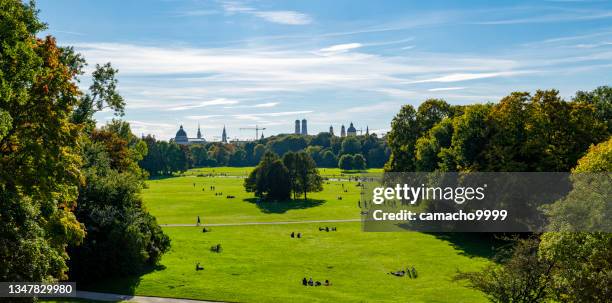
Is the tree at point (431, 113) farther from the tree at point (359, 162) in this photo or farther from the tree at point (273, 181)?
the tree at point (359, 162)

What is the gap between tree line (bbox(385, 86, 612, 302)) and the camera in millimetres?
24344

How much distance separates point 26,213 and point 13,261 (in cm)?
206

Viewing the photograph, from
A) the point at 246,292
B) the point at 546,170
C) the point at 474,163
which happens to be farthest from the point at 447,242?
the point at 246,292

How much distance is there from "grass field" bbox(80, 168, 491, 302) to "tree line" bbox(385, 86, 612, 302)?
4.77 m

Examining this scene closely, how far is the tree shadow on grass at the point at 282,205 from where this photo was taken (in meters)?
79.8

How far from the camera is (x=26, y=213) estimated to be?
2239 cm

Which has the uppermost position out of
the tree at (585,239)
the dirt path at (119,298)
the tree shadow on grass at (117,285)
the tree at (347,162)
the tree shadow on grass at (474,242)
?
Answer: the tree at (347,162)

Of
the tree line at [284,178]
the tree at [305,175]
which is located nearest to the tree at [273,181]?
the tree line at [284,178]

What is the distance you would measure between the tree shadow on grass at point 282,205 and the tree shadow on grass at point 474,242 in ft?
92.1

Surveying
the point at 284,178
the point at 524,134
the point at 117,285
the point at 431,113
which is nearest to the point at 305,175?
the point at 284,178

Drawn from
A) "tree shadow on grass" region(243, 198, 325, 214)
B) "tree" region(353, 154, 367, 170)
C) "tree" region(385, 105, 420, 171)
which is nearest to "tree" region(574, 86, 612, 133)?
"tree" region(385, 105, 420, 171)

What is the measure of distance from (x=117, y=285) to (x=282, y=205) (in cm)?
4996

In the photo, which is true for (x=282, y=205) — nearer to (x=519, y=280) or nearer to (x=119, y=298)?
(x=119, y=298)

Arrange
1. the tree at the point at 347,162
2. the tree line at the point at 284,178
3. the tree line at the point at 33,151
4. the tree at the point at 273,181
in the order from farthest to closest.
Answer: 1. the tree at the point at 347,162
2. the tree line at the point at 284,178
3. the tree at the point at 273,181
4. the tree line at the point at 33,151
